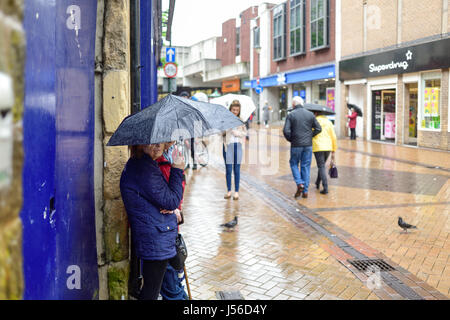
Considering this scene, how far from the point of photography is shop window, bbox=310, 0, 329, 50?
24281 mm

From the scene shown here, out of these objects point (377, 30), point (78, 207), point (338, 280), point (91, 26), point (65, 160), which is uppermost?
point (377, 30)

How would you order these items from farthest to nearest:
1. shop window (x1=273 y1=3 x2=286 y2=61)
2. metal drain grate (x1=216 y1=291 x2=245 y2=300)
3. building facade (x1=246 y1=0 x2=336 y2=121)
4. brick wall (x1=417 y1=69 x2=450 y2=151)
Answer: shop window (x1=273 y1=3 x2=286 y2=61)
building facade (x1=246 y1=0 x2=336 y2=121)
brick wall (x1=417 y1=69 x2=450 y2=151)
metal drain grate (x1=216 y1=291 x2=245 y2=300)

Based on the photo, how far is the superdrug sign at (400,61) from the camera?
50.6 feet

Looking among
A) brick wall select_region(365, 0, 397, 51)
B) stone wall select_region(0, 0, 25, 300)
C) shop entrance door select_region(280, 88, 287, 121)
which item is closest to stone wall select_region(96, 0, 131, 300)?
stone wall select_region(0, 0, 25, 300)

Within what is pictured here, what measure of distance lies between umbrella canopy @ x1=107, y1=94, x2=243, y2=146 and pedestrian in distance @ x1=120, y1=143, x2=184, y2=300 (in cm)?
17

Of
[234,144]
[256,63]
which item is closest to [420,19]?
[234,144]

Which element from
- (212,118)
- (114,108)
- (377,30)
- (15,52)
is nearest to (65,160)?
(114,108)

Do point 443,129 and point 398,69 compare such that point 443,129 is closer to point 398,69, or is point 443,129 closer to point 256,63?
point 398,69

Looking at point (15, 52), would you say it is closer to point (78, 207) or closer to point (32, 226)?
point (32, 226)

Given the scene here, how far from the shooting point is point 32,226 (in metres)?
1.76

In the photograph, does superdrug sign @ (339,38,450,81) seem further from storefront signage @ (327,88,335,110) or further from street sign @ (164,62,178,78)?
street sign @ (164,62,178,78)

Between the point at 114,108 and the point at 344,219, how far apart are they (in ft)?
14.4
